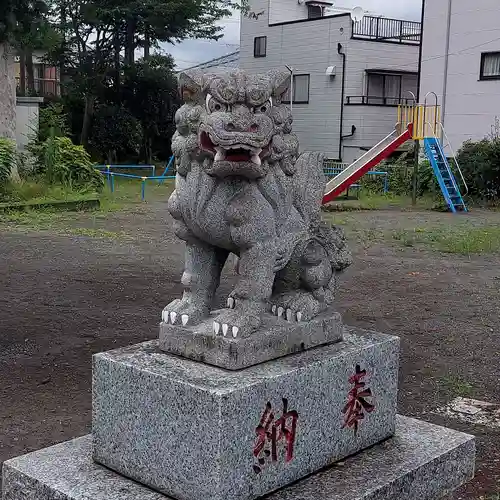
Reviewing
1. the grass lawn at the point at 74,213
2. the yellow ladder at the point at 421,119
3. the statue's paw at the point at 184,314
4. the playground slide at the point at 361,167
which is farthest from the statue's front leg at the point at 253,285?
the yellow ladder at the point at 421,119

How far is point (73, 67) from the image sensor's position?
23344 mm

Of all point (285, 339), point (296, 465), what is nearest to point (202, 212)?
point (285, 339)

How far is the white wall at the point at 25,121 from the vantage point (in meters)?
16.1

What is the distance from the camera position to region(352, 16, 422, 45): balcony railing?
902 inches

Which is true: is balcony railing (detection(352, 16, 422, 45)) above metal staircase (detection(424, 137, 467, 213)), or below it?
above

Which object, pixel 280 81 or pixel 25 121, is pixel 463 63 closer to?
pixel 25 121

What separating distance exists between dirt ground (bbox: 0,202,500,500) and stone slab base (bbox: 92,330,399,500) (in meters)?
0.95

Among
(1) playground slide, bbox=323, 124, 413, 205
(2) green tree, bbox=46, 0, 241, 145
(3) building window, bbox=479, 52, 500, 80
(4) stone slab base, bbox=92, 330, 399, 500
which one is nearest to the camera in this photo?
(4) stone slab base, bbox=92, 330, 399, 500

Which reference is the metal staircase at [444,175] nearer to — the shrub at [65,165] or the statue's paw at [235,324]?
the shrub at [65,165]

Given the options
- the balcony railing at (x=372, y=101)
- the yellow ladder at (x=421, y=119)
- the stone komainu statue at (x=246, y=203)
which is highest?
the balcony railing at (x=372, y=101)

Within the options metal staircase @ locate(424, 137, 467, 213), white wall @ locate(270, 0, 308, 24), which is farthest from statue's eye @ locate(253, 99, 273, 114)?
white wall @ locate(270, 0, 308, 24)

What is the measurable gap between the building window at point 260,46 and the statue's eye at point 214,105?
23.3 meters

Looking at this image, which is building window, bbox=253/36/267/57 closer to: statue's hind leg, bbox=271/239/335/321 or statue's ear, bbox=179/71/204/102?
statue's hind leg, bbox=271/239/335/321

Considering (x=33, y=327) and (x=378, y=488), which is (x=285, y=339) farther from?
(x=33, y=327)
